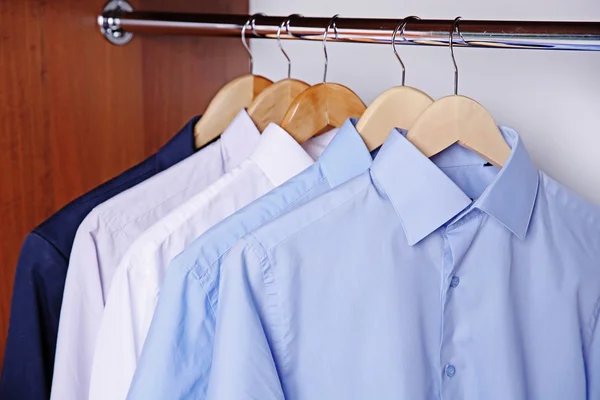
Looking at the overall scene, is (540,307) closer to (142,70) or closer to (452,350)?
(452,350)

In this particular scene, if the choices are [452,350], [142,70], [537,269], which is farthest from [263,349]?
[142,70]

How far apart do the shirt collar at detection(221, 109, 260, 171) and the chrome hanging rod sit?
11 centimetres

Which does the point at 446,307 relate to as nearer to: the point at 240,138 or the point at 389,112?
the point at 389,112

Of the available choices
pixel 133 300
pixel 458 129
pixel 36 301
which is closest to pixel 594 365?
pixel 458 129

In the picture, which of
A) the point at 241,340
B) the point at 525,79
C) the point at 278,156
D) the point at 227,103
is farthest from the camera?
the point at 525,79

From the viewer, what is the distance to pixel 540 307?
827 millimetres

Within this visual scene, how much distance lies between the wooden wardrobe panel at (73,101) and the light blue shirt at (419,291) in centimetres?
42

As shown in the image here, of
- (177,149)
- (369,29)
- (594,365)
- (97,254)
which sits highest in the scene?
(369,29)

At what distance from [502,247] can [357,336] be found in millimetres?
185

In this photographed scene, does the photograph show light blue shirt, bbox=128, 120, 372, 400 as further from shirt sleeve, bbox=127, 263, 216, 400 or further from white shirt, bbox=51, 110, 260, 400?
white shirt, bbox=51, 110, 260, 400

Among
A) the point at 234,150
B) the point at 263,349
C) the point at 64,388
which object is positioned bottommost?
the point at 64,388

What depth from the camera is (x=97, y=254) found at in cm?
90

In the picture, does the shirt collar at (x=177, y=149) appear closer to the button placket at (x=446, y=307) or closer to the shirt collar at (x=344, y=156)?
the shirt collar at (x=344, y=156)

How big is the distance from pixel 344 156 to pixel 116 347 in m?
0.32
